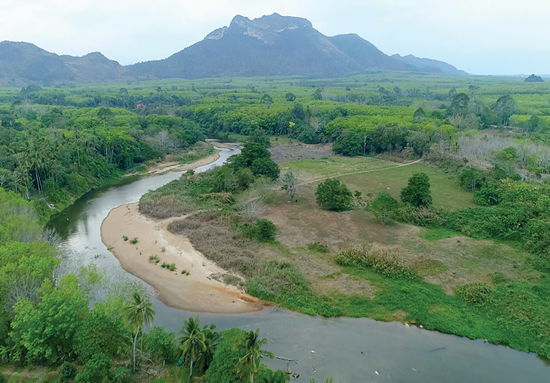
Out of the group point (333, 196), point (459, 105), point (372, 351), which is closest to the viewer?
point (372, 351)

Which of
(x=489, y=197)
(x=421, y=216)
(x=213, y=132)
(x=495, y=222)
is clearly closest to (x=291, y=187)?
(x=421, y=216)

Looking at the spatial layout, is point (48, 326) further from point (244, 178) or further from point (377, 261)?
point (244, 178)

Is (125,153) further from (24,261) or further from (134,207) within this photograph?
(24,261)

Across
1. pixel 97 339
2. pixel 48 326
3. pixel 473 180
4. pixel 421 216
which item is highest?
pixel 48 326

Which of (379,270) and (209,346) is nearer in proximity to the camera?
(209,346)

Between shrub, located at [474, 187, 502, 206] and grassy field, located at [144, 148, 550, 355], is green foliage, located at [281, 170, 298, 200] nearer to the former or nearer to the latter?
grassy field, located at [144, 148, 550, 355]

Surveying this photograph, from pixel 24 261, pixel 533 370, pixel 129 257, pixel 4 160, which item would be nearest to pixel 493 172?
pixel 533 370
